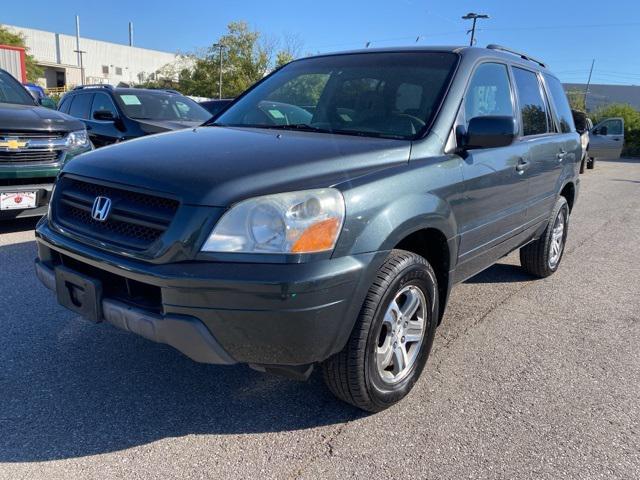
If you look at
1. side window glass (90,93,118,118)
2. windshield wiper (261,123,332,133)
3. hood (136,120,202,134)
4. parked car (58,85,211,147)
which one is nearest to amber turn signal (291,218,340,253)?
windshield wiper (261,123,332,133)

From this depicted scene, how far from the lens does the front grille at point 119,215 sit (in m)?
2.26

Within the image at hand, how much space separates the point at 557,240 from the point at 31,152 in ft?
17.7

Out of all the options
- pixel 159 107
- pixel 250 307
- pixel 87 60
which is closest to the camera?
pixel 250 307

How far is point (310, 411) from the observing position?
270 centimetres

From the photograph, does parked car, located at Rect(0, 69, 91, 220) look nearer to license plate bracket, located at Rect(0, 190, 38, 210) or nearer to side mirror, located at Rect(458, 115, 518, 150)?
license plate bracket, located at Rect(0, 190, 38, 210)

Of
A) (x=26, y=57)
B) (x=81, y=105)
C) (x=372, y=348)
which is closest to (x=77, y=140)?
(x=81, y=105)

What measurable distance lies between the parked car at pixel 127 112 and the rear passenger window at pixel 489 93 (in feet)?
16.8

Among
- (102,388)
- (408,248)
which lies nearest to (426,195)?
(408,248)

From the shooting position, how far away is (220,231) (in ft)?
7.01

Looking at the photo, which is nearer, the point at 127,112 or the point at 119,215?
the point at 119,215

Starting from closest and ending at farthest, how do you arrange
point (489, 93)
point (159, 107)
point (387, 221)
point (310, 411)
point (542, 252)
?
point (387, 221), point (310, 411), point (489, 93), point (542, 252), point (159, 107)

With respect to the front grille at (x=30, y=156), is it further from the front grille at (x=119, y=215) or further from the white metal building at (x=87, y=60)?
the white metal building at (x=87, y=60)

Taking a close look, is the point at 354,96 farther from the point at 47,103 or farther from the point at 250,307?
the point at 47,103

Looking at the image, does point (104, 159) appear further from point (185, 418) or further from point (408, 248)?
point (408, 248)
